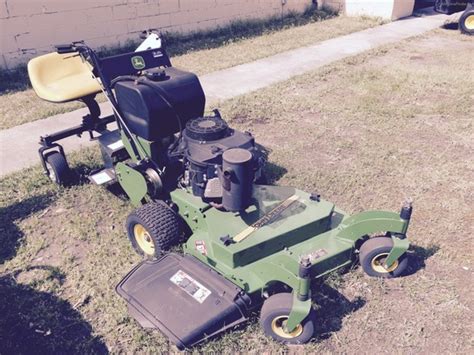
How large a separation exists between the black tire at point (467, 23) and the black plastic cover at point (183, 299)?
10782 millimetres

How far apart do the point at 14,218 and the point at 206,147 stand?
7.71 feet

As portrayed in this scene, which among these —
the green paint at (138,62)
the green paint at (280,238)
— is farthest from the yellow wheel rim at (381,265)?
the green paint at (138,62)

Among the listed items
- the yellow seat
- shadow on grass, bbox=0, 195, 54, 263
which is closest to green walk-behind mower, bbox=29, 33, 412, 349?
the yellow seat

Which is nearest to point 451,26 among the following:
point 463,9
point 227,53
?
point 463,9

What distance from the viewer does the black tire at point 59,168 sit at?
4.93m

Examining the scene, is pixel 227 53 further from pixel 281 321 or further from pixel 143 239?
pixel 281 321

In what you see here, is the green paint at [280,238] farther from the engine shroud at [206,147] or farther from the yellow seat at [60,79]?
the yellow seat at [60,79]

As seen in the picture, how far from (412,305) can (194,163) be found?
2003mm

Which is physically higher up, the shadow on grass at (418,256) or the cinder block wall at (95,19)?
the cinder block wall at (95,19)

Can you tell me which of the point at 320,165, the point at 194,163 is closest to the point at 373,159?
the point at 320,165

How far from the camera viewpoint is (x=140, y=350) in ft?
10.3

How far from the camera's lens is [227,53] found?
9953 mm

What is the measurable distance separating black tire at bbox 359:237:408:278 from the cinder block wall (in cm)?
815

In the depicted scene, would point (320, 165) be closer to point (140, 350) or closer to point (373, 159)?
point (373, 159)
